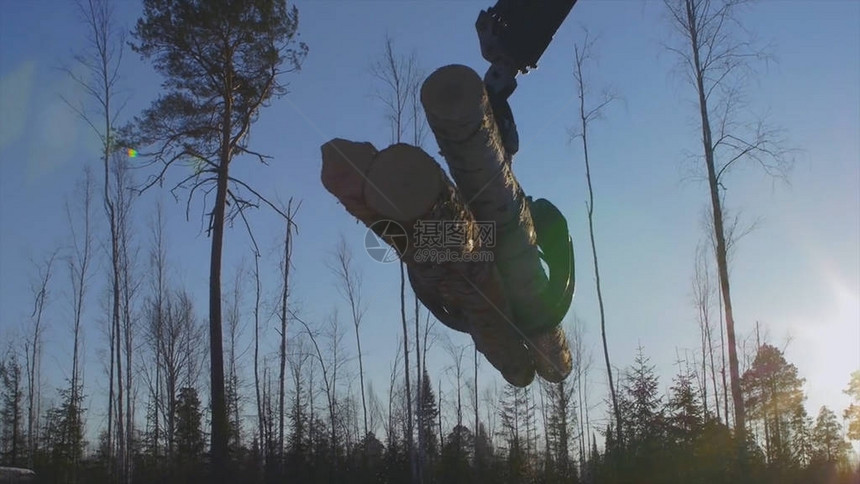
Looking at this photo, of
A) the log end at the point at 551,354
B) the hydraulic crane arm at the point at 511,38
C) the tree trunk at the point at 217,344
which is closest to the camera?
the hydraulic crane arm at the point at 511,38

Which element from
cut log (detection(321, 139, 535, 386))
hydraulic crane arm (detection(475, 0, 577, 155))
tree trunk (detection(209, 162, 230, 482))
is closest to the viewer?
cut log (detection(321, 139, 535, 386))

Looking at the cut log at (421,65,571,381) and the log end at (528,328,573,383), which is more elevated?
the cut log at (421,65,571,381)

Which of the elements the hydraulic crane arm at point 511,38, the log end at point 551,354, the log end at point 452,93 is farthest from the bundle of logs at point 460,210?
the hydraulic crane arm at point 511,38

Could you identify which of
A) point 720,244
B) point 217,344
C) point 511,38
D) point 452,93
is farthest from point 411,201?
point 720,244

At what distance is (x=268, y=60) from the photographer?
1542cm

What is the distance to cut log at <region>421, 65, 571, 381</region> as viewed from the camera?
3.23m

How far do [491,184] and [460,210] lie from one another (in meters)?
0.39

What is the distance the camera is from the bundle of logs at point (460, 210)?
10.6 ft

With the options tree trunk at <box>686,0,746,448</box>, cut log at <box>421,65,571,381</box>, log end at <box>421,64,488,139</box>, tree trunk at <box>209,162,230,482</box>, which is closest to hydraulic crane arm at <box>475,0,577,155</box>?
cut log at <box>421,65,571,381</box>

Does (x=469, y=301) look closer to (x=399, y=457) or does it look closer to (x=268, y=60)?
(x=268, y=60)

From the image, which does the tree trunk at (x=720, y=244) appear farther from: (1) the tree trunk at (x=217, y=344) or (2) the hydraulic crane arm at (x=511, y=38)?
(2) the hydraulic crane arm at (x=511, y=38)

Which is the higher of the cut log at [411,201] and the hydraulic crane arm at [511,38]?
the hydraulic crane arm at [511,38]

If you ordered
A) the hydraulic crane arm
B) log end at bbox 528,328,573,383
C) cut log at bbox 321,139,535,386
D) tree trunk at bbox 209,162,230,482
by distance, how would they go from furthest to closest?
1. tree trunk at bbox 209,162,230,482
2. log end at bbox 528,328,573,383
3. the hydraulic crane arm
4. cut log at bbox 321,139,535,386

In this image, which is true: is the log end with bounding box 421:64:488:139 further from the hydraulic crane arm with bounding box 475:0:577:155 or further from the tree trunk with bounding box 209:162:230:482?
the tree trunk with bounding box 209:162:230:482
